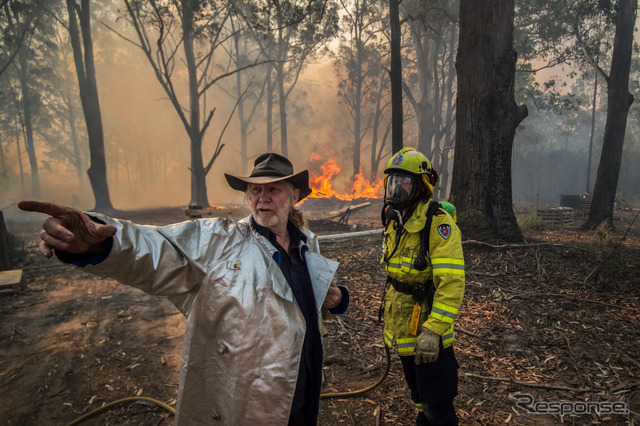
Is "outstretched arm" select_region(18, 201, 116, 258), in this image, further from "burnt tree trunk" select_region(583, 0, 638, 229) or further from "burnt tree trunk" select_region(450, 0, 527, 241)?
"burnt tree trunk" select_region(583, 0, 638, 229)

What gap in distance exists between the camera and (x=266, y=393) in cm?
158

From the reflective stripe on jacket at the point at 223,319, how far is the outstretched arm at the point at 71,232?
111 millimetres

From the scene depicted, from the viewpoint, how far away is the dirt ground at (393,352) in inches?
125

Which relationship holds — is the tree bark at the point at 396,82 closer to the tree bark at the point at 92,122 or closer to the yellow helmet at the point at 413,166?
the yellow helmet at the point at 413,166

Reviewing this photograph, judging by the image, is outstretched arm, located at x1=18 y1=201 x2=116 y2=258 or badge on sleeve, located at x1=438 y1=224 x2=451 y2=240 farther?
badge on sleeve, located at x1=438 y1=224 x2=451 y2=240


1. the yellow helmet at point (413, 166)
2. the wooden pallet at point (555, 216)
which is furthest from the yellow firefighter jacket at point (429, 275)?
the wooden pallet at point (555, 216)

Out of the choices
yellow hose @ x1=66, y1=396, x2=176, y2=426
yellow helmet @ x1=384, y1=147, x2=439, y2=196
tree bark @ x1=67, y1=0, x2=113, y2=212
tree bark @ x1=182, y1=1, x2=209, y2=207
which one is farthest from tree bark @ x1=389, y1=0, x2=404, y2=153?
tree bark @ x1=67, y1=0, x2=113, y2=212

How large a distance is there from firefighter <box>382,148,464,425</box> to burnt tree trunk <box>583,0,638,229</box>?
11531mm

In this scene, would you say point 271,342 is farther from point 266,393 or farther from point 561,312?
point 561,312

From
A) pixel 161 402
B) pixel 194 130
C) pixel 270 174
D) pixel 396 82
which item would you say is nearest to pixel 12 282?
pixel 161 402

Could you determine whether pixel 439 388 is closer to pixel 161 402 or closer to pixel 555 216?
pixel 161 402

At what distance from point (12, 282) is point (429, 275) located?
776 centimetres

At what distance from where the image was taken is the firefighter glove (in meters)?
2.15

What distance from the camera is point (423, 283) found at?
248cm
